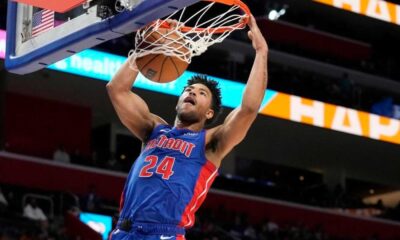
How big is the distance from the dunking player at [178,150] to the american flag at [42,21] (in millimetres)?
623

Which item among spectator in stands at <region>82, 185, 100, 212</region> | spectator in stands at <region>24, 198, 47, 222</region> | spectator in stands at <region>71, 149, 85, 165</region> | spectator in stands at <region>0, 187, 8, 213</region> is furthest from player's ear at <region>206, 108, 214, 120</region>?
spectator in stands at <region>71, 149, 85, 165</region>

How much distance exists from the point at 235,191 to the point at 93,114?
→ 376cm

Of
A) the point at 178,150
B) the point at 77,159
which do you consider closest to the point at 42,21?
the point at 178,150

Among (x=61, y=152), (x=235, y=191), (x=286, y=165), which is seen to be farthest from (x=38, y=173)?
(x=286, y=165)

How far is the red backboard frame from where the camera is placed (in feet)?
18.9

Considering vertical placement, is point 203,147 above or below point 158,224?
above

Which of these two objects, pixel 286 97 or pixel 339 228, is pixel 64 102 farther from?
pixel 339 228

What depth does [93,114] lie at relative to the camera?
21.6m

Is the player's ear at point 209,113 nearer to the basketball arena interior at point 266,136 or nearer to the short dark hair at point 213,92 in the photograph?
the short dark hair at point 213,92

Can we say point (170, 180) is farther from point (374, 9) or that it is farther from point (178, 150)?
point (374, 9)

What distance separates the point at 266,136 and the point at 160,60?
55.4 feet

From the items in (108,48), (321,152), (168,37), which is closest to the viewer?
(168,37)

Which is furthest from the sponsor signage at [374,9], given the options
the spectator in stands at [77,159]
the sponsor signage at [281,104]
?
the spectator in stands at [77,159]

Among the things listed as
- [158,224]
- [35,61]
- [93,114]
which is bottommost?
Result: [158,224]
